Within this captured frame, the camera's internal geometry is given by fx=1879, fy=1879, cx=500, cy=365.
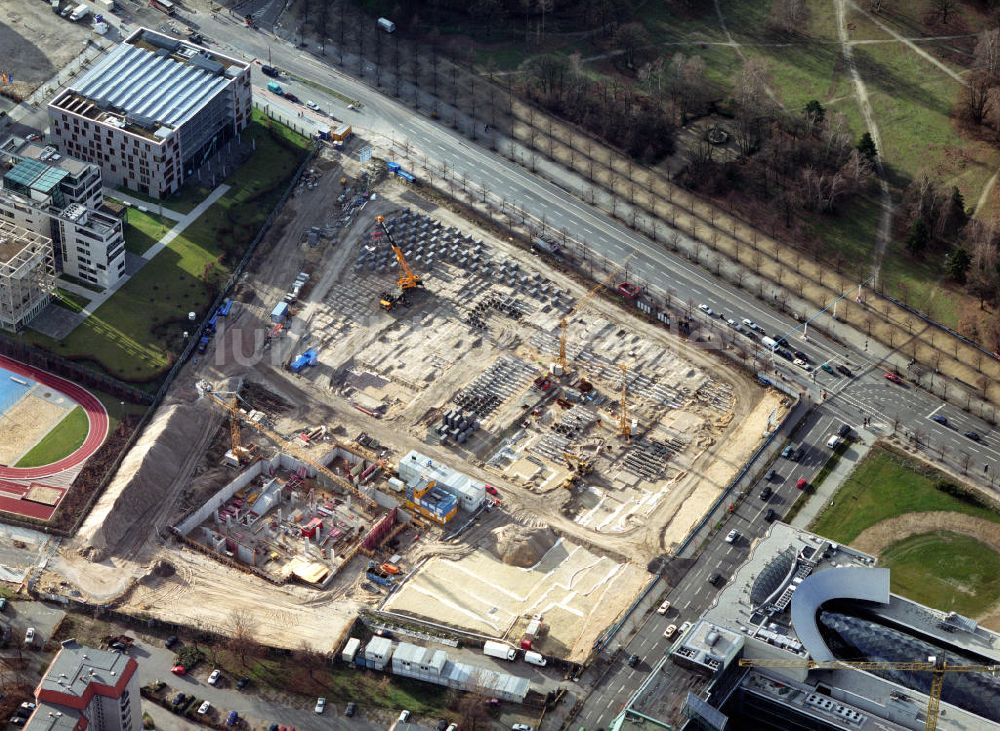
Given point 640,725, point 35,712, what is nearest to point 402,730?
point 640,725

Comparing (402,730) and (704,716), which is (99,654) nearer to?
(402,730)

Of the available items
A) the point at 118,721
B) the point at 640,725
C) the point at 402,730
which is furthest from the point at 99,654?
the point at 640,725

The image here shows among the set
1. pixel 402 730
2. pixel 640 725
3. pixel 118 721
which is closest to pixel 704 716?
pixel 640 725

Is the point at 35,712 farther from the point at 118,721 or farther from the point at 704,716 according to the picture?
the point at 704,716

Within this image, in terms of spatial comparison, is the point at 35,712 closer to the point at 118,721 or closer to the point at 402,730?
the point at 118,721
